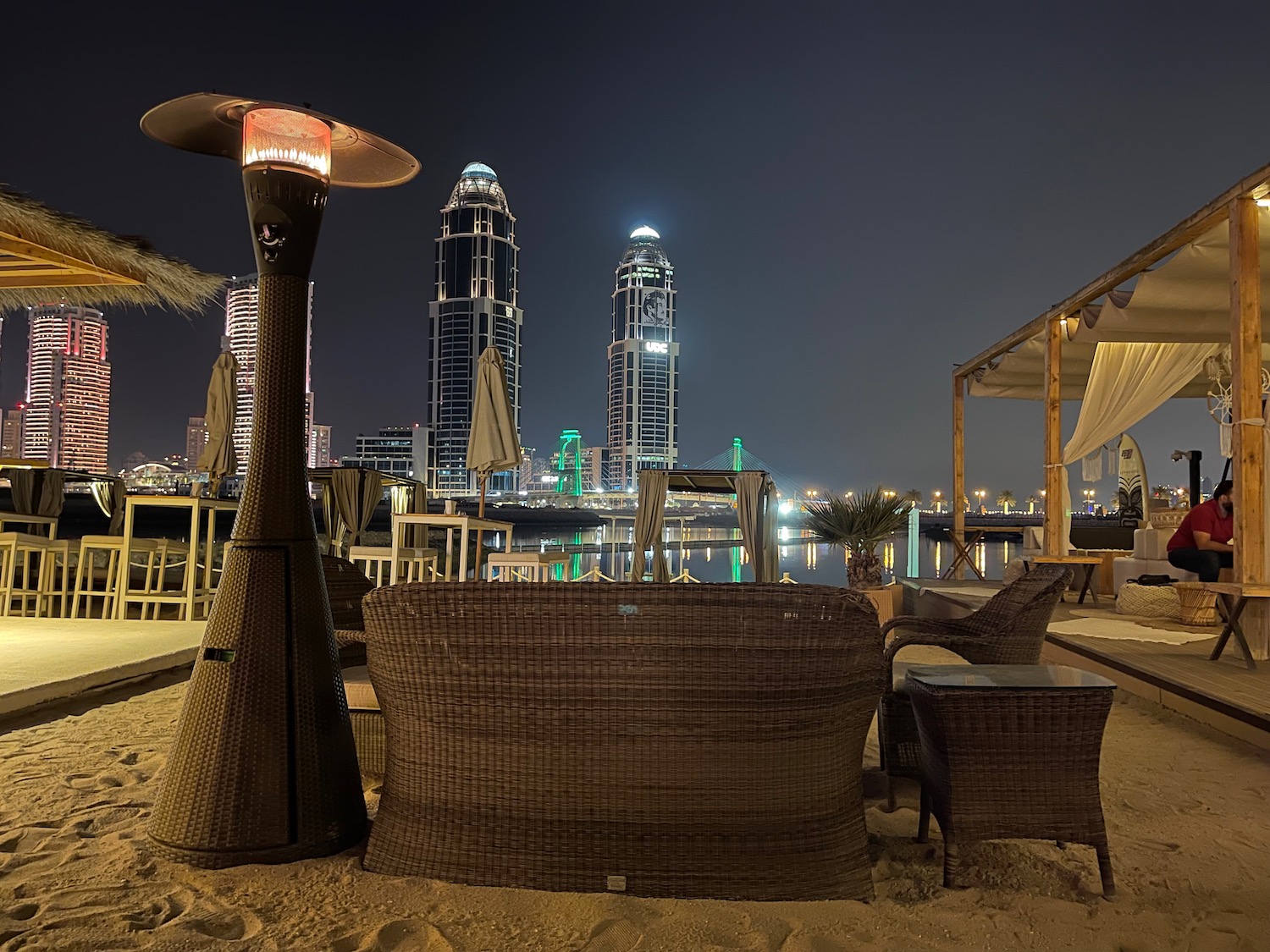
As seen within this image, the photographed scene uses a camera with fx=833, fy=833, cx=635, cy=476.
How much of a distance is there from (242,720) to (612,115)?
130 ft

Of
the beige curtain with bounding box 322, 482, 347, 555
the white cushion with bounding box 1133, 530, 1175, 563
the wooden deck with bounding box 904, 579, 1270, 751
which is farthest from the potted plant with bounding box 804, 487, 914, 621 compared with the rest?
the beige curtain with bounding box 322, 482, 347, 555

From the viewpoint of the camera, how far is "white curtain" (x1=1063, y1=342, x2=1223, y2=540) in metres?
7.50

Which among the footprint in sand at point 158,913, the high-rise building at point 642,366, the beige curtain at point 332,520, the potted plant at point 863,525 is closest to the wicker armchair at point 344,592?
the footprint in sand at point 158,913

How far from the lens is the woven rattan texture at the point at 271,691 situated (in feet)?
5.81

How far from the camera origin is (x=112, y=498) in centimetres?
781

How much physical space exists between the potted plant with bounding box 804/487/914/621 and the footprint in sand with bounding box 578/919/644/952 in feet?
19.6

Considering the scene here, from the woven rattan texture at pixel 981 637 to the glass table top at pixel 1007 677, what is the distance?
295 millimetres

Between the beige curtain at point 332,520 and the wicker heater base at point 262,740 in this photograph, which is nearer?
the wicker heater base at point 262,740

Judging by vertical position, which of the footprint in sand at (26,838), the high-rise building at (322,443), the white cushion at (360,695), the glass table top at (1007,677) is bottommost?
the footprint in sand at (26,838)

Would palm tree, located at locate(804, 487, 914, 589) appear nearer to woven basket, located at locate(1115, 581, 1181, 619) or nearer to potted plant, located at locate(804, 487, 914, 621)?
potted plant, located at locate(804, 487, 914, 621)

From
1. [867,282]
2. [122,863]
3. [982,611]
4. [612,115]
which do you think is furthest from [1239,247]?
[867,282]

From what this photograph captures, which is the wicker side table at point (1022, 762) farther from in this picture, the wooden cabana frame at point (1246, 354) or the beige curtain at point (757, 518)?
the beige curtain at point (757, 518)

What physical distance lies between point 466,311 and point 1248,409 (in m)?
81.5

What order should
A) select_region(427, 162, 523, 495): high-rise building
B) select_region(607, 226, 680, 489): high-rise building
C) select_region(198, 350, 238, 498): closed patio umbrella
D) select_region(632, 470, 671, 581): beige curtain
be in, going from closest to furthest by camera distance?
select_region(198, 350, 238, 498): closed patio umbrella < select_region(632, 470, 671, 581): beige curtain < select_region(427, 162, 523, 495): high-rise building < select_region(607, 226, 680, 489): high-rise building
